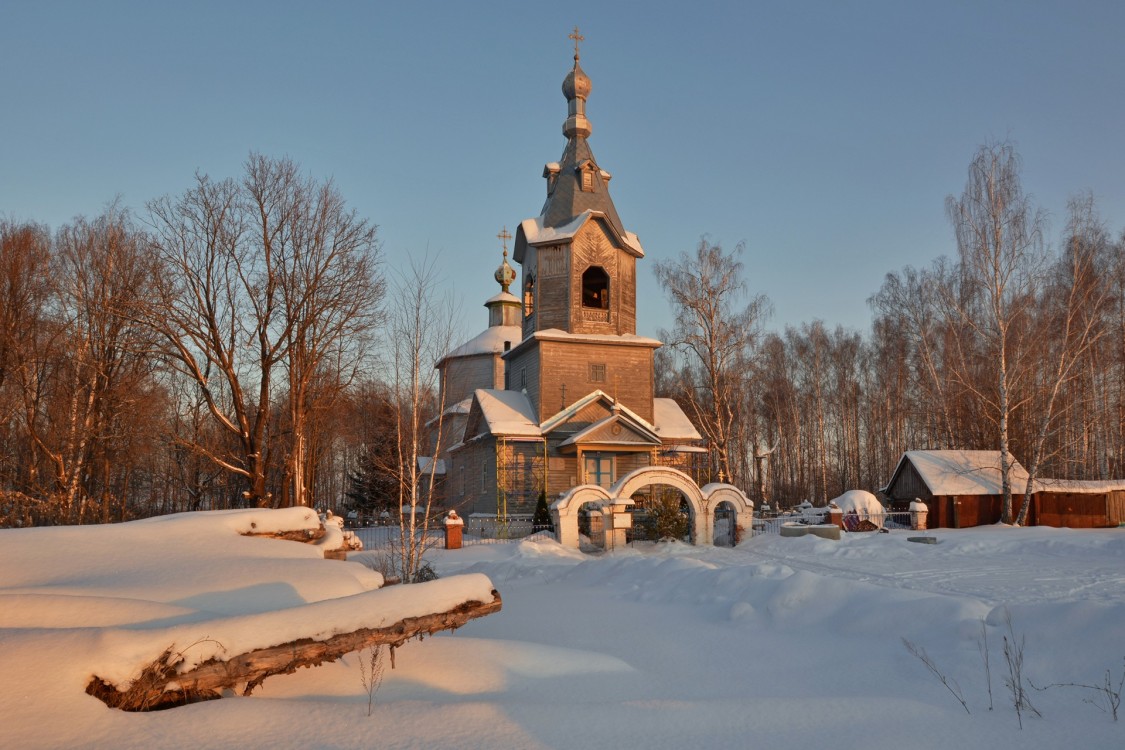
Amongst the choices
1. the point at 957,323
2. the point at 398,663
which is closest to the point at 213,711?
the point at 398,663

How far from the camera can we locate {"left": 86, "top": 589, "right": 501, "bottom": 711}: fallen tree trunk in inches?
181

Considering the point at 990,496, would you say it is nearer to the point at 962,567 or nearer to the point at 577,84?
the point at 962,567

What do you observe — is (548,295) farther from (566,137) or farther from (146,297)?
(146,297)

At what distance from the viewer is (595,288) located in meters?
29.2

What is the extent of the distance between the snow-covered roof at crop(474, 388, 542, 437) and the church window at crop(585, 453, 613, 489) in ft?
7.03

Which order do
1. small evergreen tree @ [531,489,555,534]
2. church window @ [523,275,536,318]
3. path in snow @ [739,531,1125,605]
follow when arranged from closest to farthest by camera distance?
path in snow @ [739,531,1125,605]
small evergreen tree @ [531,489,555,534]
church window @ [523,275,536,318]

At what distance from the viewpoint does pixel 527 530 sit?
2462cm

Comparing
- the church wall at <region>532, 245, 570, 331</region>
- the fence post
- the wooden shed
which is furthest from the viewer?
the church wall at <region>532, 245, 570, 331</region>

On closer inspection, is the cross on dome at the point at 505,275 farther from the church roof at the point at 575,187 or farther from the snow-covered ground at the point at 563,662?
the snow-covered ground at the point at 563,662

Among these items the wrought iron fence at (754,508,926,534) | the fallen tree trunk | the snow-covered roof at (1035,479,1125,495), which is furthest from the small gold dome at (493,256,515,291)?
the fallen tree trunk

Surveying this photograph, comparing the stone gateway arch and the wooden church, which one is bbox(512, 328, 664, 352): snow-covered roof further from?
the stone gateway arch

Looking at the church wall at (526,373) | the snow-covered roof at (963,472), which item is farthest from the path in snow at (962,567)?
the church wall at (526,373)

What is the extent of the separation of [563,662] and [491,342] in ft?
113

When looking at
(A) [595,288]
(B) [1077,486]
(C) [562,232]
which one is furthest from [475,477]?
(B) [1077,486]
